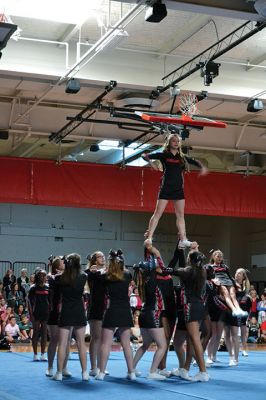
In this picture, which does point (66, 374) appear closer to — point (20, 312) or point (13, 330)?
point (13, 330)

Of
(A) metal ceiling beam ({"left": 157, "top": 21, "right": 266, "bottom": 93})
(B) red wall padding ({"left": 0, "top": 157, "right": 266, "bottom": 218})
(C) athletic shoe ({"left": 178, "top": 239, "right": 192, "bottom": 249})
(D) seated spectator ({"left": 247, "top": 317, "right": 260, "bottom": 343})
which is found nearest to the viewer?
(C) athletic shoe ({"left": 178, "top": 239, "right": 192, "bottom": 249})

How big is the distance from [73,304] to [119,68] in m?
7.47

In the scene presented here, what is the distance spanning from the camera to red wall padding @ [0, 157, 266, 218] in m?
19.0

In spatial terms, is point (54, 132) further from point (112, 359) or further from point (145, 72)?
point (112, 359)

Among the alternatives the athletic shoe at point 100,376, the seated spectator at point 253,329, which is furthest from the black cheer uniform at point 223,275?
the seated spectator at point 253,329

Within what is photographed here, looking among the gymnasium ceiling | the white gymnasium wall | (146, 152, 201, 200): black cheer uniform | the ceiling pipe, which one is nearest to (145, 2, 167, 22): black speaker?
the gymnasium ceiling

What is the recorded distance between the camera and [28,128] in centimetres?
1814

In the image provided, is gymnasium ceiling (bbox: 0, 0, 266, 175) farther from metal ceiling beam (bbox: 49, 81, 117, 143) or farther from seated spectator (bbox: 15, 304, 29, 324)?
seated spectator (bbox: 15, 304, 29, 324)

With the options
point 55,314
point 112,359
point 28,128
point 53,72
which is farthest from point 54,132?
point 55,314

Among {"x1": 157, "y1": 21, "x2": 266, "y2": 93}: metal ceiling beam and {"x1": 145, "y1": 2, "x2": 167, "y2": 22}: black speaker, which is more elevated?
{"x1": 157, "y1": 21, "x2": 266, "y2": 93}: metal ceiling beam

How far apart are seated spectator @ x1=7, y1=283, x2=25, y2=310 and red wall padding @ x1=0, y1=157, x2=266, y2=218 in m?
3.60

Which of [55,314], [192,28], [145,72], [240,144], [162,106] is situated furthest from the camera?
[240,144]

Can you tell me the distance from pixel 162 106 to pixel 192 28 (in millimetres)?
4125

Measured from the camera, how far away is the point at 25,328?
19.3 m
